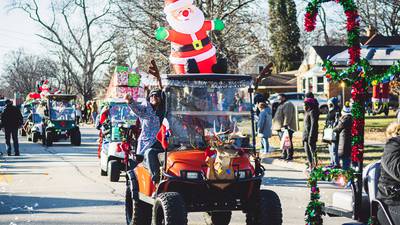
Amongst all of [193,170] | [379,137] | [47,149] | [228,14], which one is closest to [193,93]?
[193,170]

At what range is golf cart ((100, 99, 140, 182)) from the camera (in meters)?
13.5

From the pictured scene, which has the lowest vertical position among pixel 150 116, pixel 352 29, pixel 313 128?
pixel 313 128

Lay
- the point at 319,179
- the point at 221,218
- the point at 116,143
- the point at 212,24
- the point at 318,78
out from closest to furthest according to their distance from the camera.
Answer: the point at 319,179, the point at 221,218, the point at 116,143, the point at 212,24, the point at 318,78

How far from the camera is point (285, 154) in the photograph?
18.5 m


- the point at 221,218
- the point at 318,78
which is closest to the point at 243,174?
the point at 221,218

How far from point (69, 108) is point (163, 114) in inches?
776

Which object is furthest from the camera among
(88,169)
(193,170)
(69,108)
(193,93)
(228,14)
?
(228,14)

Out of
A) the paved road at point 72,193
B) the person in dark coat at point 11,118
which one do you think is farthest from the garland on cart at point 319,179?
the person in dark coat at point 11,118

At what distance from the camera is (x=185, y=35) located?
13.6 m

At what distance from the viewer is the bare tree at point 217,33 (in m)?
30.2

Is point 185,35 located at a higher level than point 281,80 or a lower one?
lower

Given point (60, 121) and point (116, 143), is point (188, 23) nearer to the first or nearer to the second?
point (116, 143)

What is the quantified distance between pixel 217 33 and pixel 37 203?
753 inches

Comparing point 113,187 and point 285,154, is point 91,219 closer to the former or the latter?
point 113,187
